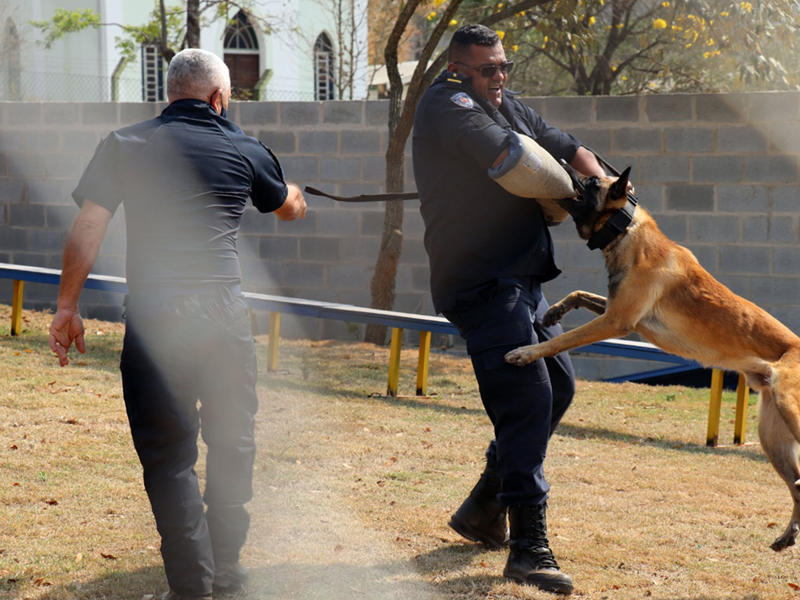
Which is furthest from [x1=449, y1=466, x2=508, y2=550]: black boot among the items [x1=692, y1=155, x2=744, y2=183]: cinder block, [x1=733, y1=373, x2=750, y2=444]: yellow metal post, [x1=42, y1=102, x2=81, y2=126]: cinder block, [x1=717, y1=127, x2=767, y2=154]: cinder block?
[x1=42, y1=102, x2=81, y2=126]: cinder block

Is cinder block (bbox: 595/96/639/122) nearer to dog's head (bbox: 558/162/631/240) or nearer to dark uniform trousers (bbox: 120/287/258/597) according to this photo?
dog's head (bbox: 558/162/631/240)

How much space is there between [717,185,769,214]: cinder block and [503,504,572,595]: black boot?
18.0 feet

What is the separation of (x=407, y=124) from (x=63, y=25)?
38.6 feet

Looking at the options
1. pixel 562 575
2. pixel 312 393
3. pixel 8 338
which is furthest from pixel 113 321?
pixel 562 575

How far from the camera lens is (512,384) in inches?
133

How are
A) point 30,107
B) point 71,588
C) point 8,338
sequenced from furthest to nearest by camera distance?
point 30,107 → point 8,338 → point 71,588

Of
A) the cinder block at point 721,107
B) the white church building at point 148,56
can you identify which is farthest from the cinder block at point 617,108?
the white church building at point 148,56

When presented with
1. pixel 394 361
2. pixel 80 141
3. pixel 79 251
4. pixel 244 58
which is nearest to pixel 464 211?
pixel 79 251

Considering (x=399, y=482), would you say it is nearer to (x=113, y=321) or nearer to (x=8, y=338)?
(x=8, y=338)

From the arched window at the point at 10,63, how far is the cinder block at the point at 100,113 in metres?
9.58

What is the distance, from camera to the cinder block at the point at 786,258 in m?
8.02

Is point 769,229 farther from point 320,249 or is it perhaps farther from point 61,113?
point 61,113

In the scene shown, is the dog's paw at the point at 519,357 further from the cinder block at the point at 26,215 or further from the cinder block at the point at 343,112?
the cinder block at the point at 26,215

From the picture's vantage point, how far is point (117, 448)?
16.9ft
